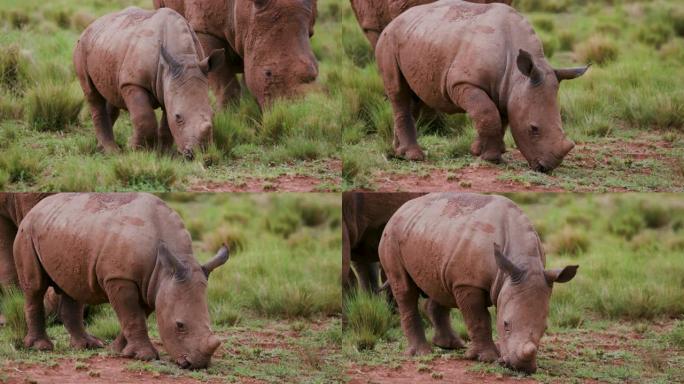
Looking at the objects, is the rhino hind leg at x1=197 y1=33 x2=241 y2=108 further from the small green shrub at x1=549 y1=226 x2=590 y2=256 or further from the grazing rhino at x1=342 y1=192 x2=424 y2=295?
the small green shrub at x1=549 y1=226 x2=590 y2=256

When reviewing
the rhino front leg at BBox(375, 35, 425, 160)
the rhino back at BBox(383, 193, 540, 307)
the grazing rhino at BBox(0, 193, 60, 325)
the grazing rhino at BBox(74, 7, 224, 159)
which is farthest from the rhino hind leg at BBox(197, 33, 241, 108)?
the rhino back at BBox(383, 193, 540, 307)

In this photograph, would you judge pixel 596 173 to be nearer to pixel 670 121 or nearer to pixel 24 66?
pixel 670 121

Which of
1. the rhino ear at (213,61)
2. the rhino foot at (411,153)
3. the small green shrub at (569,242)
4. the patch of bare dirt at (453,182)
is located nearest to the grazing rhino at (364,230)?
the rhino foot at (411,153)

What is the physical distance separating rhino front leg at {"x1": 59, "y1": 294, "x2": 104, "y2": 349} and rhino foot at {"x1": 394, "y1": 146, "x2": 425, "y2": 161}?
3.50 meters

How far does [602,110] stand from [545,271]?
5.19 m

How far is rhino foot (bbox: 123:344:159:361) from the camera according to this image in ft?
47.5

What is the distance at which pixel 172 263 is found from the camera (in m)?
14.1

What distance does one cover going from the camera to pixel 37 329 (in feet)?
50.8

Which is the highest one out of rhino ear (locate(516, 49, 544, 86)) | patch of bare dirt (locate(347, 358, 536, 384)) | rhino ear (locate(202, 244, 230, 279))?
rhino ear (locate(516, 49, 544, 86))

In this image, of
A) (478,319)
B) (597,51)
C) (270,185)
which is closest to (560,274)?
(478,319)

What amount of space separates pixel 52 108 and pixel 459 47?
14.8 ft

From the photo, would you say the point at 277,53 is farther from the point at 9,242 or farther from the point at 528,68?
the point at 9,242

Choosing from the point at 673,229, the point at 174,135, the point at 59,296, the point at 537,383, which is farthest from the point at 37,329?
the point at 673,229

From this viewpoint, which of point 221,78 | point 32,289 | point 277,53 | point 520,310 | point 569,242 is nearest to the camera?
point 520,310
